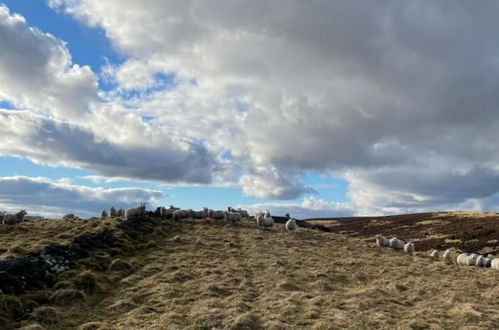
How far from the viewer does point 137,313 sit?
18.2 m

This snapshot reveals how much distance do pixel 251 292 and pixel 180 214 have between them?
98.8 feet

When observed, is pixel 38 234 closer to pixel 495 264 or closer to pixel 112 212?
pixel 112 212

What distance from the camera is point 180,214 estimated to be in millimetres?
51188

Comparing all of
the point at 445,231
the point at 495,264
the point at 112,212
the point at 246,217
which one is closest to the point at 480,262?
the point at 495,264

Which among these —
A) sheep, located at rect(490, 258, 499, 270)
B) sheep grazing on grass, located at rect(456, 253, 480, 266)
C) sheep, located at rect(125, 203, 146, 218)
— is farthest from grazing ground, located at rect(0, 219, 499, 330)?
sheep, located at rect(125, 203, 146, 218)

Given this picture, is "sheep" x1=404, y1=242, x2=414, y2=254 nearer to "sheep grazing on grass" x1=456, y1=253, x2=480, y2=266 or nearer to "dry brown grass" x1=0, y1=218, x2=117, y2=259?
"sheep grazing on grass" x1=456, y1=253, x2=480, y2=266

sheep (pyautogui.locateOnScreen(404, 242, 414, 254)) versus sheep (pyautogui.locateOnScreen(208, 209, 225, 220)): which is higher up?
sheep (pyautogui.locateOnScreen(208, 209, 225, 220))

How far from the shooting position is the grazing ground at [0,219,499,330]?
690 inches

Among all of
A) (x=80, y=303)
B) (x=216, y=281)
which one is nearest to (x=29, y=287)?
(x=80, y=303)

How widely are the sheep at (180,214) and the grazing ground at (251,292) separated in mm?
13382

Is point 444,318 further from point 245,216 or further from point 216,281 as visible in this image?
point 245,216

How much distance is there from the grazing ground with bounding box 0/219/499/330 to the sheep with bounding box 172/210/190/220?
1338 centimetres

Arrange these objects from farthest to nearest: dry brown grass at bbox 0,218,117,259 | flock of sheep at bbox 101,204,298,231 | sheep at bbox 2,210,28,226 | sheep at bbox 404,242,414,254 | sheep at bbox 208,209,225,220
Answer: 1. sheep at bbox 208,209,225,220
2. flock of sheep at bbox 101,204,298,231
3. sheep at bbox 2,210,28,226
4. sheep at bbox 404,242,414,254
5. dry brown grass at bbox 0,218,117,259

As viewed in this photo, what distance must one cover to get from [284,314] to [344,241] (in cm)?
2718
